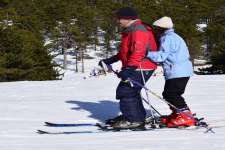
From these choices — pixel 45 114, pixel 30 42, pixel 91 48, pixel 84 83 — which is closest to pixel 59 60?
pixel 91 48

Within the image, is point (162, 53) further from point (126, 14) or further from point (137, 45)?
point (126, 14)

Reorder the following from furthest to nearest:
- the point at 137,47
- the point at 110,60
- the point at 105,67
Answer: the point at 110,60 → the point at 105,67 → the point at 137,47

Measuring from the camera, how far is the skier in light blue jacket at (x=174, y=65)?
685 cm

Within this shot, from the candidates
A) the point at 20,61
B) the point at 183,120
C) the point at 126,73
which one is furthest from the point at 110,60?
the point at 20,61

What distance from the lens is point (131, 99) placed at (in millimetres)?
7020

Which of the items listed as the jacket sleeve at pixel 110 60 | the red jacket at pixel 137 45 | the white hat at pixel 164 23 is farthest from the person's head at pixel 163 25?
the jacket sleeve at pixel 110 60

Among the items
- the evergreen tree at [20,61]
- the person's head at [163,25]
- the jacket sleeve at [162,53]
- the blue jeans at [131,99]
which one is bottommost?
the evergreen tree at [20,61]

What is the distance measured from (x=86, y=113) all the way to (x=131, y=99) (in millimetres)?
1965

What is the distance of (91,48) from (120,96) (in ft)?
234

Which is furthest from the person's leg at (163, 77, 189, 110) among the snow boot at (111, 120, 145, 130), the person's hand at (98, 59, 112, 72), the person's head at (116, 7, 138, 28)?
the person's head at (116, 7, 138, 28)

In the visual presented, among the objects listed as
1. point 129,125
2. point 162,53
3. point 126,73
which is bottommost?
point 129,125

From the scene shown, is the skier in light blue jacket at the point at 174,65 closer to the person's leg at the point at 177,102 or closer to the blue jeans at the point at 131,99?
the person's leg at the point at 177,102

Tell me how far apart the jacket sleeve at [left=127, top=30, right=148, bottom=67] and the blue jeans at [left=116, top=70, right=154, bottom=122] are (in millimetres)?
252

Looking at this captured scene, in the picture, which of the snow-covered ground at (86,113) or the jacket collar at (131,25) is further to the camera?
the jacket collar at (131,25)
